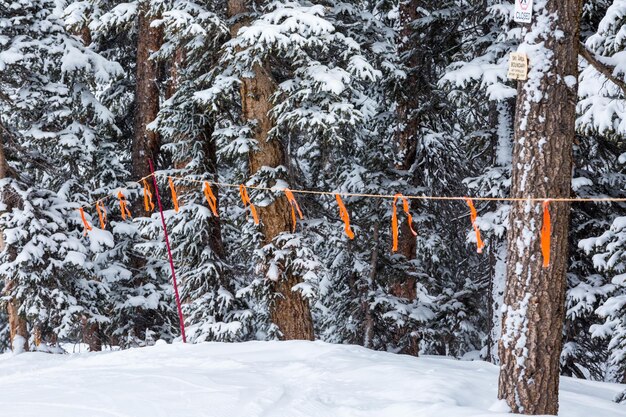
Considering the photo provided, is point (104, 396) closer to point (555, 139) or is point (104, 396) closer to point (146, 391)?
point (146, 391)

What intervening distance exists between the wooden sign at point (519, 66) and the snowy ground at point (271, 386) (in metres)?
2.66

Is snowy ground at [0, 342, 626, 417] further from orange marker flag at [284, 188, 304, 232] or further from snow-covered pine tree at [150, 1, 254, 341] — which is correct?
snow-covered pine tree at [150, 1, 254, 341]

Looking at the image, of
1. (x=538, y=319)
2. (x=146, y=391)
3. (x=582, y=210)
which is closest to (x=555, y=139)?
(x=538, y=319)

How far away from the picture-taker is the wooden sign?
209 inches

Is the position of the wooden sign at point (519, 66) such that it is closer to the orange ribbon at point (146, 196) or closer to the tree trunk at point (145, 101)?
the orange ribbon at point (146, 196)

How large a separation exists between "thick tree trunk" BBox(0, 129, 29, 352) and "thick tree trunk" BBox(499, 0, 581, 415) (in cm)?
976

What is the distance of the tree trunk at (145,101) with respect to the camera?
13.6 meters

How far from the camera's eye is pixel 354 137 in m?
11.6

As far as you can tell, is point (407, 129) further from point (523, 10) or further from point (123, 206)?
point (523, 10)

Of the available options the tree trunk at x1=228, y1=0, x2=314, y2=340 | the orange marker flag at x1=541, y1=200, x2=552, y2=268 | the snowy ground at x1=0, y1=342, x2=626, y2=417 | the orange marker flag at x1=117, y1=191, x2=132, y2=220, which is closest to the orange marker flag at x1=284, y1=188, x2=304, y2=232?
the tree trunk at x1=228, y1=0, x2=314, y2=340

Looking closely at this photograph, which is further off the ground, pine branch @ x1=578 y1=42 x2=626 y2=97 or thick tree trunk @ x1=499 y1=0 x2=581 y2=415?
pine branch @ x1=578 y1=42 x2=626 y2=97

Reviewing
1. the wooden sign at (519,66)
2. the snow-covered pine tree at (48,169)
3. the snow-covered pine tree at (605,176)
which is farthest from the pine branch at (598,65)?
the snow-covered pine tree at (48,169)

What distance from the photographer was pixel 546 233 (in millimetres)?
5254

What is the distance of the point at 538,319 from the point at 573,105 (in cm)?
172
